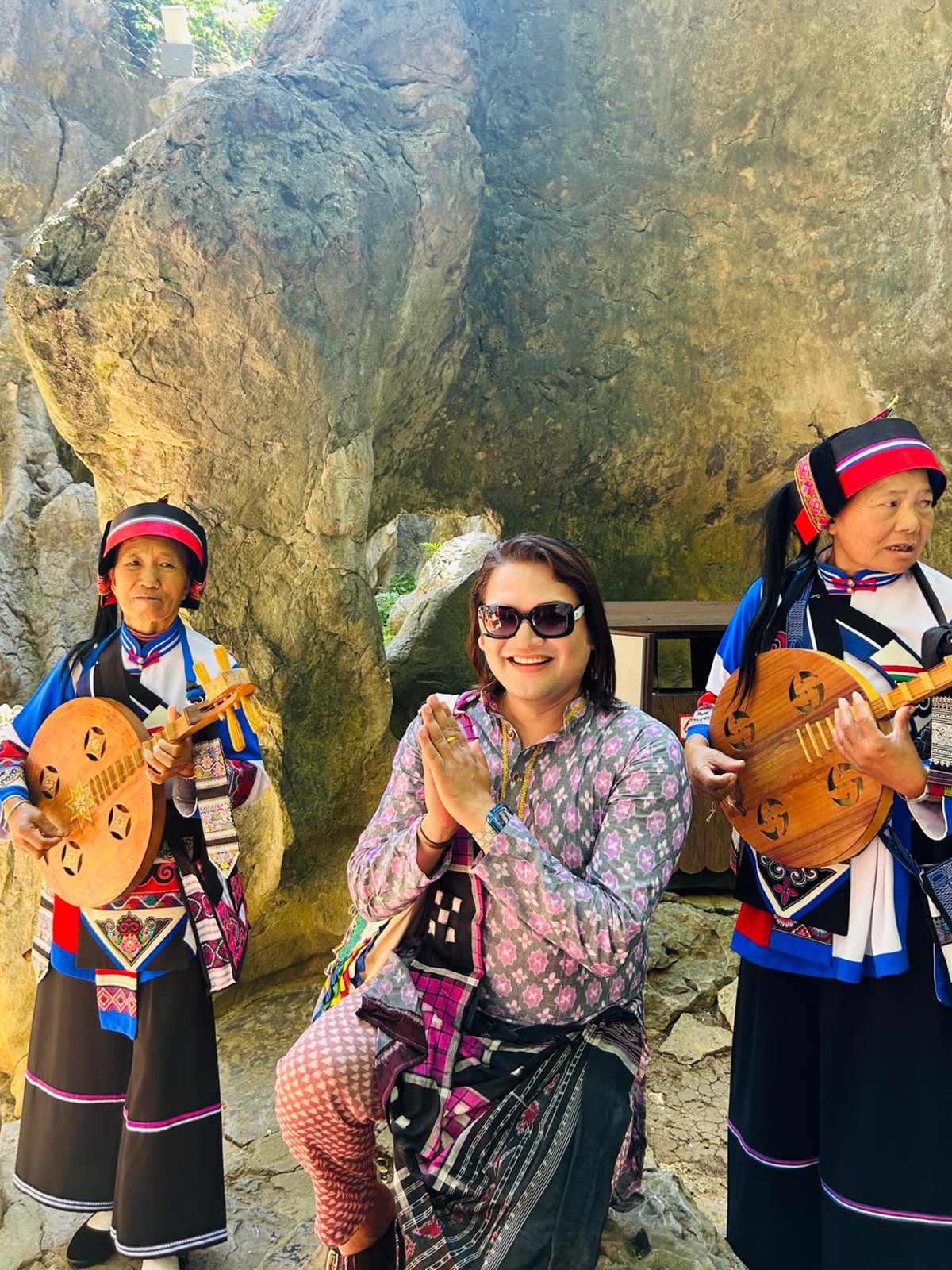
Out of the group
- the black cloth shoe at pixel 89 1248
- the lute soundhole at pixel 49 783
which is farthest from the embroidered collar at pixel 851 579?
the black cloth shoe at pixel 89 1248

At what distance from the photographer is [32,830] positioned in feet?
8.07

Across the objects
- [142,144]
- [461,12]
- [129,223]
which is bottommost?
[129,223]

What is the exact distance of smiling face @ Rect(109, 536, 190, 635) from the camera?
98.3 inches

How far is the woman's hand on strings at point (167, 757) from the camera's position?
2303 millimetres

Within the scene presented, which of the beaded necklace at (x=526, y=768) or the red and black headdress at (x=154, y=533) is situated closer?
the beaded necklace at (x=526, y=768)

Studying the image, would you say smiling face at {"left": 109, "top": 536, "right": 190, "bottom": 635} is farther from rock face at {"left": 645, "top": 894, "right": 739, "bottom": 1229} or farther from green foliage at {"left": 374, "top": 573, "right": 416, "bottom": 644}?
green foliage at {"left": 374, "top": 573, "right": 416, "bottom": 644}

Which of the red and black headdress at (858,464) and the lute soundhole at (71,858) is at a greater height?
the red and black headdress at (858,464)

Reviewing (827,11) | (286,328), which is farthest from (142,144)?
(827,11)

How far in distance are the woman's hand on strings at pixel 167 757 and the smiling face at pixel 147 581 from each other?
0.32 meters

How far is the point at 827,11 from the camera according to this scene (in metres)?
4.86

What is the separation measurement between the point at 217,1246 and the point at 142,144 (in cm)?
396

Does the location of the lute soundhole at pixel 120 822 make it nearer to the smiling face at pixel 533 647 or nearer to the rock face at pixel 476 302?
the smiling face at pixel 533 647

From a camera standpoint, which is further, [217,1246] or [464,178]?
[464,178]

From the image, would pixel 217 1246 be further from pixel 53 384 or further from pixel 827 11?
pixel 827 11
